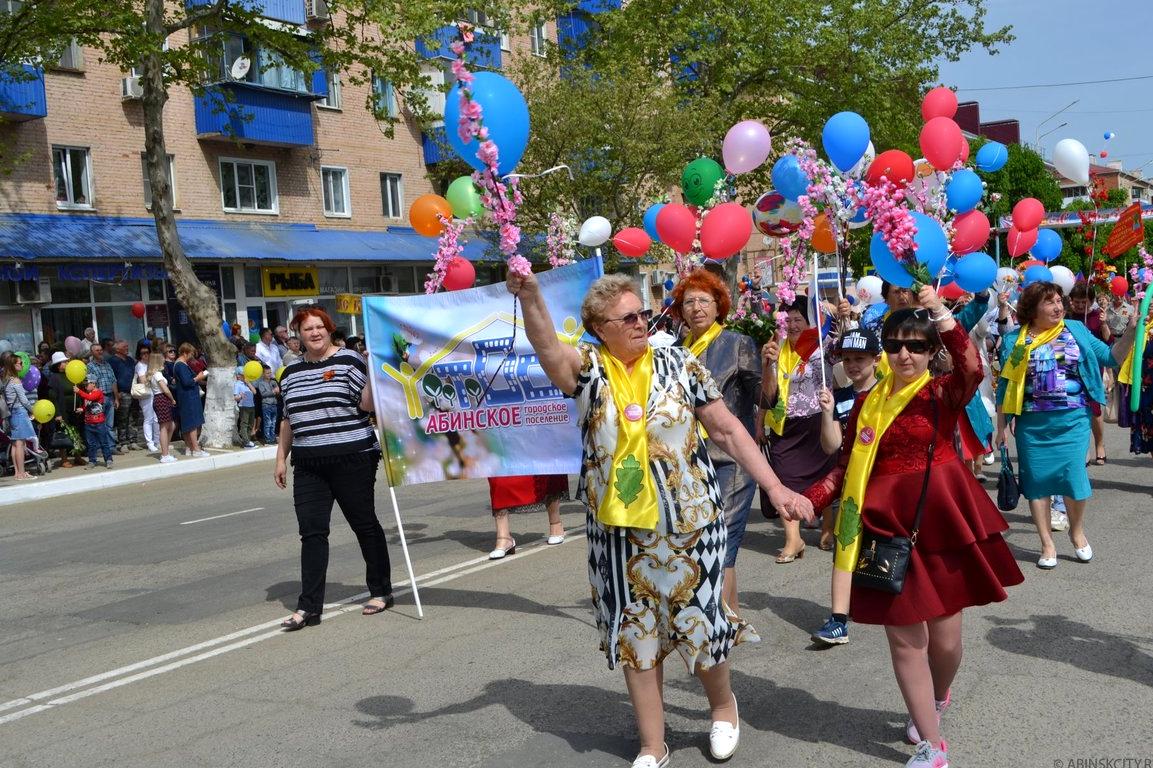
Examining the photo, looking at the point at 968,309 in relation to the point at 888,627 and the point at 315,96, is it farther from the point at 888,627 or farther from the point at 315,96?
the point at 315,96

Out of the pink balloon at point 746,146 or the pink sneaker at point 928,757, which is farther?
the pink balloon at point 746,146

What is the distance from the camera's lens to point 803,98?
31469mm

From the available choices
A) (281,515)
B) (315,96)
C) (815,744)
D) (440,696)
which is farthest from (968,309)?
(315,96)

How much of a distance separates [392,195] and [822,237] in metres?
26.0

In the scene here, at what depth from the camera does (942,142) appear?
7609 mm

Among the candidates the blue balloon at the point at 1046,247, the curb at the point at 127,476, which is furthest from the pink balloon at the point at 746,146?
the curb at the point at 127,476

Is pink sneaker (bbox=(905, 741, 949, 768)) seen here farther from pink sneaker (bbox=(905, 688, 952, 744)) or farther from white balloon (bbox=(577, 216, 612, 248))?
white balloon (bbox=(577, 216, 612, 248))

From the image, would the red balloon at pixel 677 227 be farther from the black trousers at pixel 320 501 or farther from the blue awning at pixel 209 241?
the blue awning at pixel 209 241

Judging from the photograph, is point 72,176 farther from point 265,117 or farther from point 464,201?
point 464,201

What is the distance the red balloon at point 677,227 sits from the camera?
788cm

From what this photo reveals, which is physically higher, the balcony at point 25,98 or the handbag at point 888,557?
the balcony at point 25,98

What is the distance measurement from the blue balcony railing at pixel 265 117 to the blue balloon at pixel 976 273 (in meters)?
22.0

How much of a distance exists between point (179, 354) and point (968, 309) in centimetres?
1544

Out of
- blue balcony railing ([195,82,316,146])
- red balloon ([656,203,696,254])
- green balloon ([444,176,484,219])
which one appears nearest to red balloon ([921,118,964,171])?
red balloon ([656,203,696,254])
